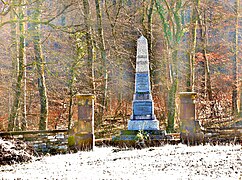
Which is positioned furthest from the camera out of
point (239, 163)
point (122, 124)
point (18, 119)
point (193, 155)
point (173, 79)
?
point (122, 124)

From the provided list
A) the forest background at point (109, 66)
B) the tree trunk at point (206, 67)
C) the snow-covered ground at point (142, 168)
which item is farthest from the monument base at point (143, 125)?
the tree trunk at point (206, 67)

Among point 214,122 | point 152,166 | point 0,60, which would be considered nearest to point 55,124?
point 0,60

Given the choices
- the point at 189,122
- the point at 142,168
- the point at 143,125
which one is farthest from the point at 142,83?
the point at 142,168

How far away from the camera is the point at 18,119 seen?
16.6 meters

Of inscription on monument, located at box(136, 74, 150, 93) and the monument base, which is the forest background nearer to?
the monument base

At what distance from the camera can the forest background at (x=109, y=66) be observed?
16.1 m

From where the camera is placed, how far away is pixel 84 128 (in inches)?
521

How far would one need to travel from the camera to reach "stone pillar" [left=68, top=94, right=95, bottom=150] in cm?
1307

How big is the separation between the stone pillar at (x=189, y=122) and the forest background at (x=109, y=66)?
358 centimetres

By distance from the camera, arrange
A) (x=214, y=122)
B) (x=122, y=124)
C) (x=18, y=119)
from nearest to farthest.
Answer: (x=18, y=119) < (x=122, y=124) < (x=214, y=122)

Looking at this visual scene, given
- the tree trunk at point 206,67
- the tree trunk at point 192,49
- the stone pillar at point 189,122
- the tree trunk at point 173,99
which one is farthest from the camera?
the tree trunk at point 206,67

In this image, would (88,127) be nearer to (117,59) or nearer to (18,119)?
(18,119)

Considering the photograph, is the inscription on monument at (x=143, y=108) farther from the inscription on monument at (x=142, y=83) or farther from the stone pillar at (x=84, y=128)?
the stone pillar at (x=84, y=128)

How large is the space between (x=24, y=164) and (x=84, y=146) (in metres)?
3.69
